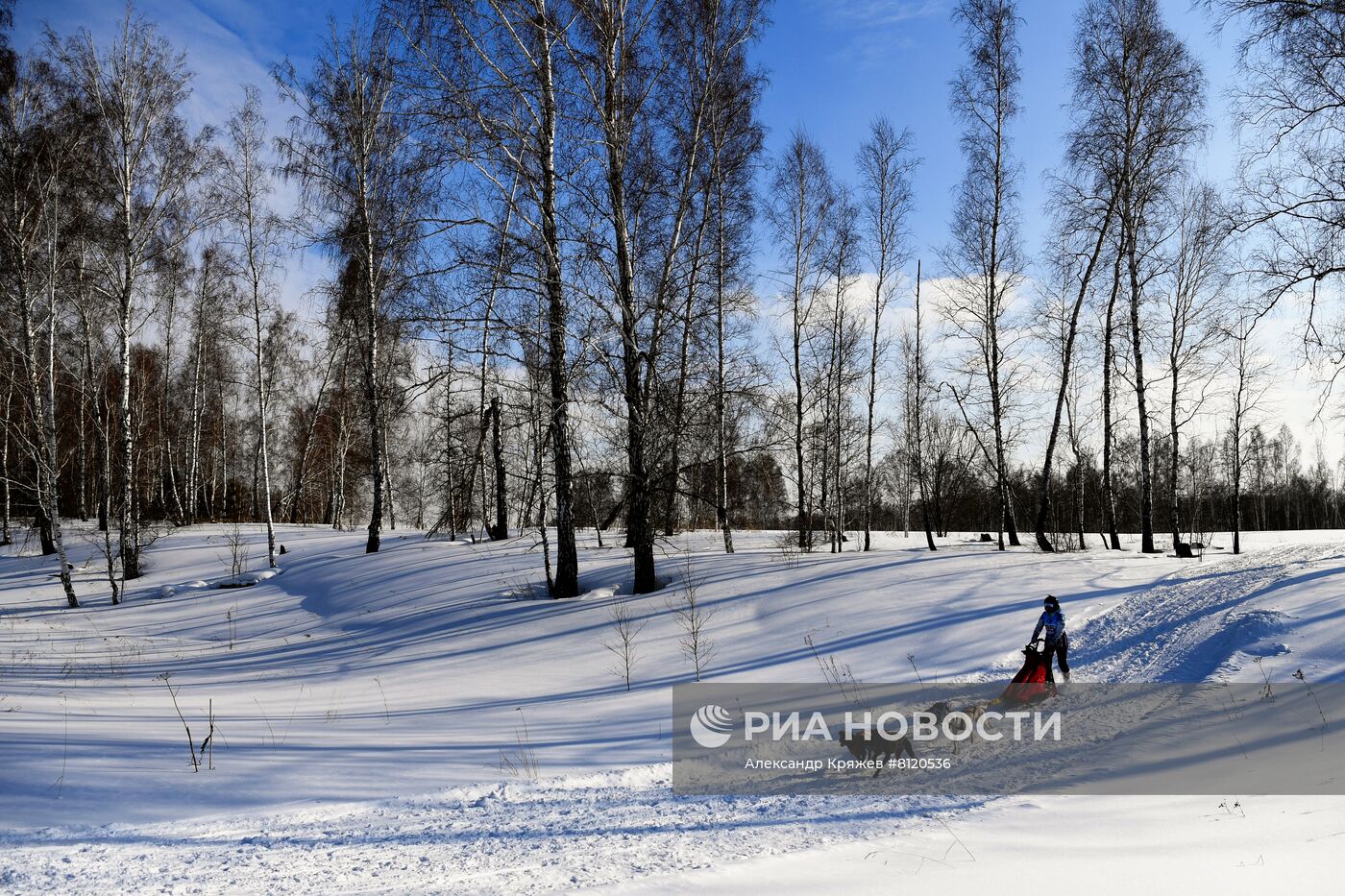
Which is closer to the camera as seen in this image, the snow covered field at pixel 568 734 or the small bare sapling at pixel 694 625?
the snow covered field at pixel 568 734

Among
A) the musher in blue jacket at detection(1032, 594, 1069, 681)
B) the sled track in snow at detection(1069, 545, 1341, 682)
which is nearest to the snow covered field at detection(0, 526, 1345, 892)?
the sled track in snow at detection(1069, 545, 1341, 682)

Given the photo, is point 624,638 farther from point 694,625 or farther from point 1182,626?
point 1182,626

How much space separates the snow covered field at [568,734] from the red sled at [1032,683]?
2.92 feet

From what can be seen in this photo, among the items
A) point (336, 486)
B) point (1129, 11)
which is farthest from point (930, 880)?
point (336, 486)

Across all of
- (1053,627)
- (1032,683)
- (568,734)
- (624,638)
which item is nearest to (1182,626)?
(1053,627)

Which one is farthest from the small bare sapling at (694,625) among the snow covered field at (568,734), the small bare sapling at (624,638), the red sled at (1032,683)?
the red sled at (1032,683)

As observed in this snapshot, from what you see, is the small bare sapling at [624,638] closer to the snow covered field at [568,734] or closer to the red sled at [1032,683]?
the snow covered field at [568,734]

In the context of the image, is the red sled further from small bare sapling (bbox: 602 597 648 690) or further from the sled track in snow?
small bare sapling (bbox: 602 597 648 690)

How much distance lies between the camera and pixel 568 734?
6715 millimetres

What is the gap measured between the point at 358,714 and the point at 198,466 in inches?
1572

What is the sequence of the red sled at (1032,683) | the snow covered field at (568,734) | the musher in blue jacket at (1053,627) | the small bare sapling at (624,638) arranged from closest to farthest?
the snow covered field at (568,734), the red sled at (1032,683), the musher in blue jacket at (1053,627), the small bare sapling at (624,638)

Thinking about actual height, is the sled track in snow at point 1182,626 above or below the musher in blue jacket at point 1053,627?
below

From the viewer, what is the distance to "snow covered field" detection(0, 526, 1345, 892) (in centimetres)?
384

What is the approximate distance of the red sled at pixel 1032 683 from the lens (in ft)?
23.5
